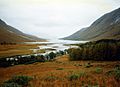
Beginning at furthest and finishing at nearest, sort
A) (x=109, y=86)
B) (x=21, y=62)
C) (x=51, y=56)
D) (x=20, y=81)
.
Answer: (x=51, y=56), (x=21, y=62), (x=20, y=81), (x=109, y=86)

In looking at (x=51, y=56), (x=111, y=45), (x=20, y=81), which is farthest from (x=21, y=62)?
(x=20, y=81)

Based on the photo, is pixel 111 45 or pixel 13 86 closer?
pixel 13 86

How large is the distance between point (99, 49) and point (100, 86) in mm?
90263

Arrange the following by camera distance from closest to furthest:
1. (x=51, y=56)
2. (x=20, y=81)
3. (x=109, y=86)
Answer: (x=109, y=86) → (x=20, y=81) → (x=51, y=56)

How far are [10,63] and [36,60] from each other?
1588cm

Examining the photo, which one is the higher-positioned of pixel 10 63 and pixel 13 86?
pixel 13 86

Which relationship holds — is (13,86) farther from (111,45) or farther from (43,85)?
(111,45)

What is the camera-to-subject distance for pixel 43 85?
13.8 metres

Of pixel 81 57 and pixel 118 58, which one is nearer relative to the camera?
pixel 118 58

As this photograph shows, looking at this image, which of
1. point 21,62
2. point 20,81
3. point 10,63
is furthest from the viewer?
point 21,62

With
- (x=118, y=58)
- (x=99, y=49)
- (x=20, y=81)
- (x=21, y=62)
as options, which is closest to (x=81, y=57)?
(x=99, y=49)

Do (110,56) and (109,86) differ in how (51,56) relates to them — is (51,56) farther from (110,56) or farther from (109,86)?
(109,86)

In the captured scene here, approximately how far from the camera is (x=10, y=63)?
311 feet

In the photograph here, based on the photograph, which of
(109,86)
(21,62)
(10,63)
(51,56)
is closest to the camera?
(109,86)
